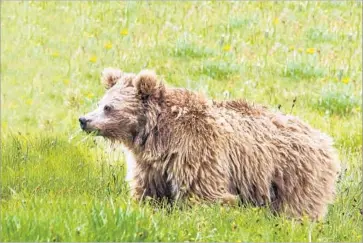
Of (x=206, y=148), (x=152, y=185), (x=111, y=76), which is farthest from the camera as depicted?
(x=111, y=76)

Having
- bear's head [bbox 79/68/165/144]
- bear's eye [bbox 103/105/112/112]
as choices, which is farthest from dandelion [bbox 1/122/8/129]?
bear's eye [bbox 103/105/112/112]

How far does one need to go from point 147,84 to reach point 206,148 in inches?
25.4

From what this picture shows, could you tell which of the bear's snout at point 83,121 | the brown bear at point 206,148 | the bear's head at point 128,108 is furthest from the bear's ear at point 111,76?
the bear's snout at point 83,121

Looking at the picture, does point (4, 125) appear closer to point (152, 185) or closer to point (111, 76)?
point (111, 76)

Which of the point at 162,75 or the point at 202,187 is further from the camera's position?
the point at 162,75

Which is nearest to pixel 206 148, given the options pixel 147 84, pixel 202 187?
pixel 202 187

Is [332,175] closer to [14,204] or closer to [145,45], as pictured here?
[14,204]

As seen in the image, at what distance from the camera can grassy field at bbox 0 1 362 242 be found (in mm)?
5445

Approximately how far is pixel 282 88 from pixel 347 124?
129 cm

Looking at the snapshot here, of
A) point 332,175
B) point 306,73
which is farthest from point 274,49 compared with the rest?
point 332,175

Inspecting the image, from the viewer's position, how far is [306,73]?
1156 cm

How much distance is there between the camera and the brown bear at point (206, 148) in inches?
256

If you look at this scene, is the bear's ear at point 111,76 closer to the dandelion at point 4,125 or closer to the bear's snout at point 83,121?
the bear's snout at point 83,121

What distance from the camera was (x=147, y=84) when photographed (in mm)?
6672
